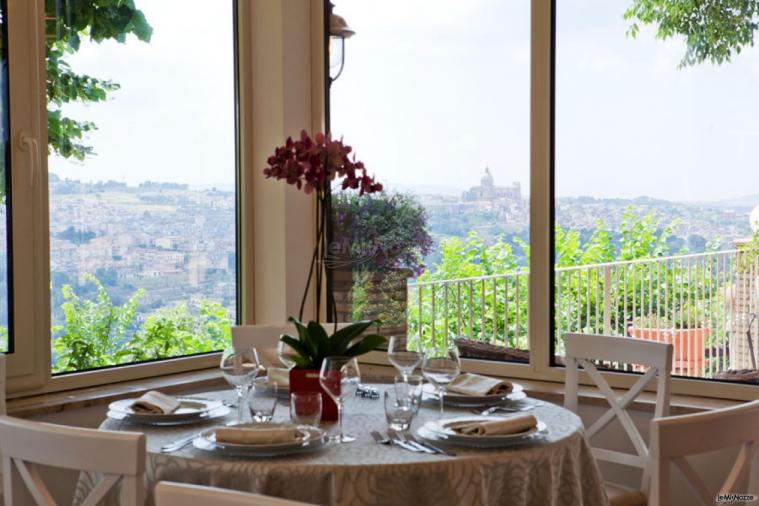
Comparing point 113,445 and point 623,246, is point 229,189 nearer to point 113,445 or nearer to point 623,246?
point 623,246

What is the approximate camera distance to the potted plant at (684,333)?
3324 mm

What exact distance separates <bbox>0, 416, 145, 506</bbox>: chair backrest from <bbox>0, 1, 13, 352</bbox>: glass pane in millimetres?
1417

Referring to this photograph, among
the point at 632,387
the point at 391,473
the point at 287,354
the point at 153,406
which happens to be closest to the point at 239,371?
the point at 287,354

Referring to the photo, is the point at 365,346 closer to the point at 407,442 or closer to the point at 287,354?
the point at 287,354

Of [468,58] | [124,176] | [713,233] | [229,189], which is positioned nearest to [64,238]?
[124,176]

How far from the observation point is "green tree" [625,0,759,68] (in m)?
3.19

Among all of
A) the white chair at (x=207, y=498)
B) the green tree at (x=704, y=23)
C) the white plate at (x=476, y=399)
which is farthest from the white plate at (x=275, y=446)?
the green tree at (x=704, y=23)

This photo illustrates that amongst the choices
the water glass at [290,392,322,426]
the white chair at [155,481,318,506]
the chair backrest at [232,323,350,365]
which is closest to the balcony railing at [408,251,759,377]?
the chair backrest at [232,323,350,365]

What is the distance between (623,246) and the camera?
350cm

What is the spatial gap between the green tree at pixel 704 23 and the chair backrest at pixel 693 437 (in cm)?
169

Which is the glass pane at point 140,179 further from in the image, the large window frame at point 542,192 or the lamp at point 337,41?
the large window frame at point 542,192

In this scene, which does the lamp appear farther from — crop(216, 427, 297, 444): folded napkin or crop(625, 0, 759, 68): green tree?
crop(216, 427, 297, 444): folded napkin

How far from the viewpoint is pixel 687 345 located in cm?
335

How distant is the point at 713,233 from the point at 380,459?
1770 mm
